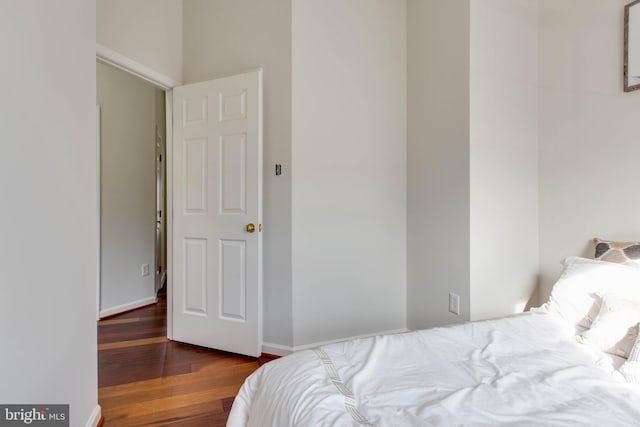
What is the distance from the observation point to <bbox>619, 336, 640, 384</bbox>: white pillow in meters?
1.01

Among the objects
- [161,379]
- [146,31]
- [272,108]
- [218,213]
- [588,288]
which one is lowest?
[161,379]

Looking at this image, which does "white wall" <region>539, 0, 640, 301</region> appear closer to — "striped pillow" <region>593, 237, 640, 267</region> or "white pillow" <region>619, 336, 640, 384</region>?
"striped pillow" <region>593, 237, 640, 267</region>

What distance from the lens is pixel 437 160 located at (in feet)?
7.30

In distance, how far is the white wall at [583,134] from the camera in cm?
166

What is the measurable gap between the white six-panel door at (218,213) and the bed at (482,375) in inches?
48.7

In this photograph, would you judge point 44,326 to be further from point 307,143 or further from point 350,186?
point 350,186

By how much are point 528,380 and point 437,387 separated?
0.31 metres

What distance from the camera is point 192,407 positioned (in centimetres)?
172

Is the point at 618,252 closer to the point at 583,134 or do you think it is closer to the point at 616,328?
the point at 616,328

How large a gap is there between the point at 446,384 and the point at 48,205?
1.52m

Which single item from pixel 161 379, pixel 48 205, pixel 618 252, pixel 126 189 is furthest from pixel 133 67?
pixel 618 252

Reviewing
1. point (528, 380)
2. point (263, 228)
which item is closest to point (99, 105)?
point (263, 228)

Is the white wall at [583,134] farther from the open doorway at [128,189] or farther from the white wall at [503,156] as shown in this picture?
the open doorway at [128,189]

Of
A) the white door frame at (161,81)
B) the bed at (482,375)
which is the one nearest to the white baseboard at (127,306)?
A: the white door frame at (161,81)
